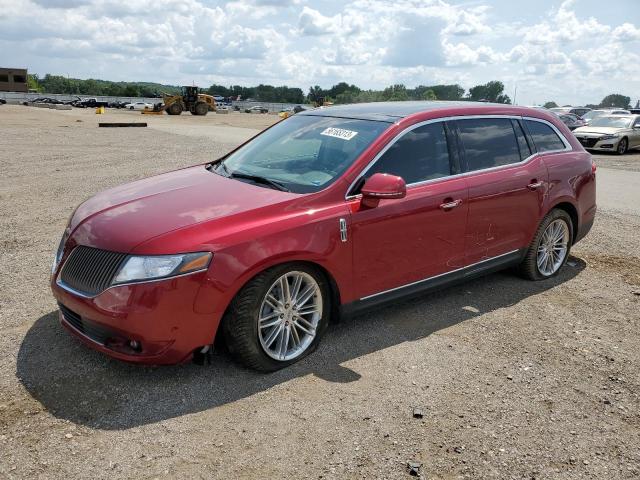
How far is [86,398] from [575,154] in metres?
5.16

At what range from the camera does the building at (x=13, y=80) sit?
4328 inches

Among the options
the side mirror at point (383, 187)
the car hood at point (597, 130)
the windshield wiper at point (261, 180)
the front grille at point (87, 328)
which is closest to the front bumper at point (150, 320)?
the front grille at point (87, 328)

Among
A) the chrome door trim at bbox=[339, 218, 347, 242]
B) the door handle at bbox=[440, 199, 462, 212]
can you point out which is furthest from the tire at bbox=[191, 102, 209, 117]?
the chrome door trim at bbox=[339, 218, 347, 242]

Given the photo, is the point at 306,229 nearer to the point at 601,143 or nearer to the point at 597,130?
the point at 601,143

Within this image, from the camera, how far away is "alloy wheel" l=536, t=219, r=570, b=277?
5.77 metres

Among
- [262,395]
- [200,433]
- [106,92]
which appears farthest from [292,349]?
[106,92]

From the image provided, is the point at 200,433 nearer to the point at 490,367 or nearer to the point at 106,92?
the point at 490,367

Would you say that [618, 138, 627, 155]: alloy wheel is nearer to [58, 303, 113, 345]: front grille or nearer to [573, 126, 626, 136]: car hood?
[573, 126, 626, 136]: car hood

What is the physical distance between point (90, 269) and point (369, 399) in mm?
1944

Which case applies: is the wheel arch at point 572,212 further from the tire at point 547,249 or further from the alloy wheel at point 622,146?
the alloy wheel at point 622,146

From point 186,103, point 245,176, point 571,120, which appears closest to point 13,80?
point 186,103


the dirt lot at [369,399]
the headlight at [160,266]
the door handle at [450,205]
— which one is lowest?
the dirt lot at [369,399]

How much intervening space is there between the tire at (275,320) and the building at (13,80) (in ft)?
409

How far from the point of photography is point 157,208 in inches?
151
